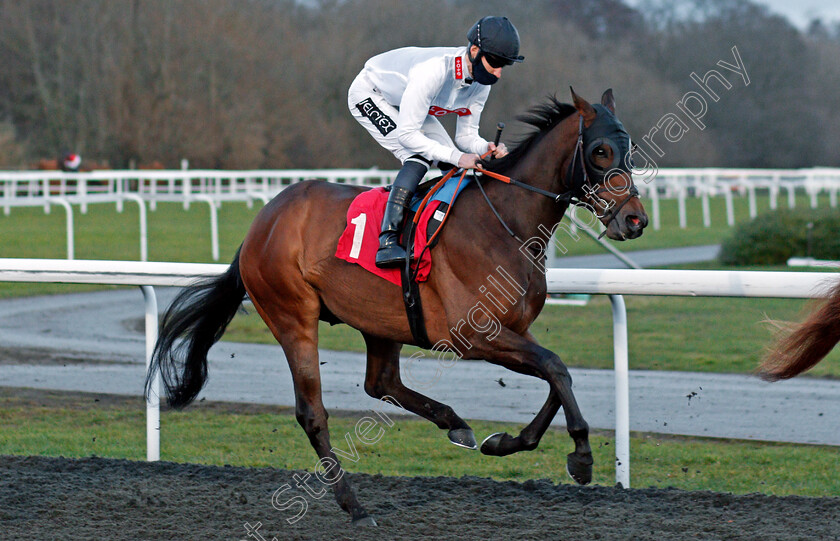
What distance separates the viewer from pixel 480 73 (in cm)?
372

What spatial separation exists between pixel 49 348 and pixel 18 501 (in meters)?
3.87

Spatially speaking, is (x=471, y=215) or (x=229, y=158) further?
(x=229, y=158)

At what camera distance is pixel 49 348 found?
7469mm

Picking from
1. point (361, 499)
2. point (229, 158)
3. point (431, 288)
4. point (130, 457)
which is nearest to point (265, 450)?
point (130, 457)

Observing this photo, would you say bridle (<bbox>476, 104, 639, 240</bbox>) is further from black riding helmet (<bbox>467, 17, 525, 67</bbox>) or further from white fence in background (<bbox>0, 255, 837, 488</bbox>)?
white fence in background (<bbox>0, 255, 837, 488</bbox>)

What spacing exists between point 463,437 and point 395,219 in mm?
860

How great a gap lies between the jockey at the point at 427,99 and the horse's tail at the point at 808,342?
47.6 inches

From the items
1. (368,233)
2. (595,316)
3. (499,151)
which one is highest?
(499,151)

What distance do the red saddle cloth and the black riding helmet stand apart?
22.6 inches

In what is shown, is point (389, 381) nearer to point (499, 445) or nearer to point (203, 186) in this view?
point (499, 445)

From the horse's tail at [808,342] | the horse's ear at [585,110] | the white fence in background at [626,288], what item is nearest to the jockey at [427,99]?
the horse's ear at [585,110]

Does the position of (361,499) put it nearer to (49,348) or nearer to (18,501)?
A: (18,501)

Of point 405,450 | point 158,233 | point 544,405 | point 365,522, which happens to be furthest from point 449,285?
point 158,233

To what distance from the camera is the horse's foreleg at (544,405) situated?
3287mm
